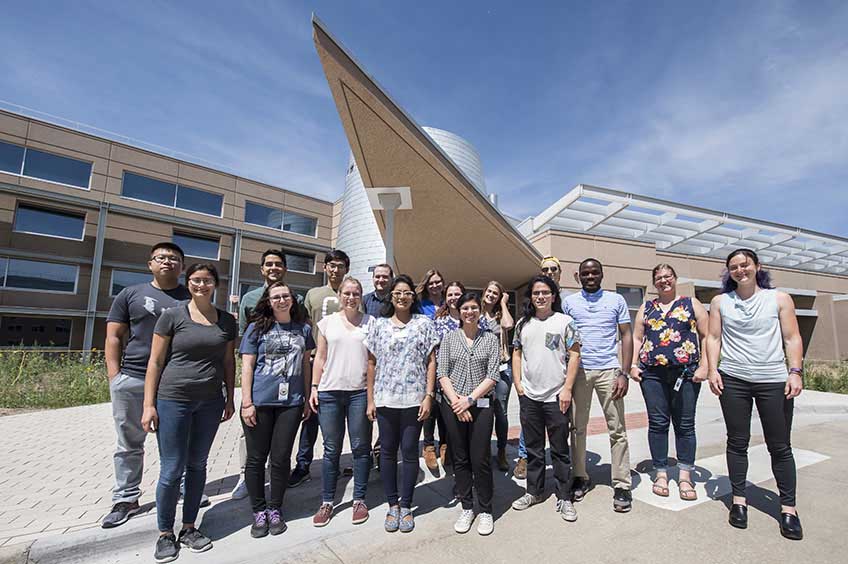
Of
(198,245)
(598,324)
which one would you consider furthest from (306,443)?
(198,245)

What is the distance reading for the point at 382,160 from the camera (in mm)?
5746

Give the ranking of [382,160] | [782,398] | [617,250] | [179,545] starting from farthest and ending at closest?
1. [617,250]
2. [382,160]
3. [782,398]
4. [179,545]

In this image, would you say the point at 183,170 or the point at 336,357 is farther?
the point at 183,170

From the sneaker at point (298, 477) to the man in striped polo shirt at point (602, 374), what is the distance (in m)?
2.23

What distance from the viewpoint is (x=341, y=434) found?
9.28ft

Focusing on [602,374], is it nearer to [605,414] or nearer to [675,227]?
[605,414]

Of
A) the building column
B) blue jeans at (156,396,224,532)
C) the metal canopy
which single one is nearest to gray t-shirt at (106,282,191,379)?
blue jeans at (156,396,224,532)

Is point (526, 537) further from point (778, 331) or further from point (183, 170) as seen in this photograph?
point (183, 170)

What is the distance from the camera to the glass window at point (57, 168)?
18.6 metres

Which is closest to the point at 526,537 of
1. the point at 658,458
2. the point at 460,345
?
the point at 460,345

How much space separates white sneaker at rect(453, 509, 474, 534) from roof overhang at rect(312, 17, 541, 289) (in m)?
4.23

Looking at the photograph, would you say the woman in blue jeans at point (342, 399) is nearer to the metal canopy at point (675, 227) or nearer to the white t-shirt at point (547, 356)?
the white t-shirt at point (547, 356)

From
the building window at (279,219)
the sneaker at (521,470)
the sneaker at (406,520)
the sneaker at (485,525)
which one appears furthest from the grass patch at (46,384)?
the building window at (279,219)

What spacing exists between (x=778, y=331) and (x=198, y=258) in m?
25.2
